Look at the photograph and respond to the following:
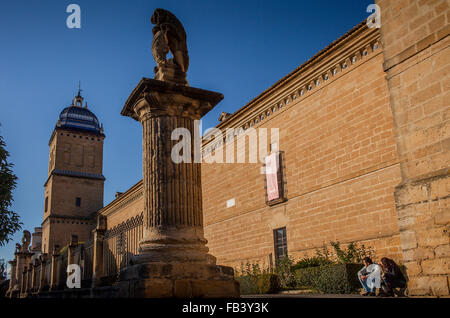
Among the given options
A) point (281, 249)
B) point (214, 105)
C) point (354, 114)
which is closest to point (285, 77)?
point (354, 114)

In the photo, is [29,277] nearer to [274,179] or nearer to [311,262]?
[274,179]

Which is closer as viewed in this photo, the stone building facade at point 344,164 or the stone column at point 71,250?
the stone building facade at point 344,164

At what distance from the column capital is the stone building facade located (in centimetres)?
292

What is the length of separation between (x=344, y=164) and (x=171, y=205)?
7.59 meters

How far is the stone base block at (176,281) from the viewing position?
17.0ft

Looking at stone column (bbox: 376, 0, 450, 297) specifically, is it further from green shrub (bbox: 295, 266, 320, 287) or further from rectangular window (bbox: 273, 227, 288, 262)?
rectangular window (bbox: 273, 227, 288, 262)

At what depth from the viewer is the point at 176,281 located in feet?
17.5

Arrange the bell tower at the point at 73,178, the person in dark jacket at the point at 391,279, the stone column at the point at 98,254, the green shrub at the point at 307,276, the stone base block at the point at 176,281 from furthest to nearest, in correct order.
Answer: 1. the bell tower at the point at 73,178
2. the green shrub at the point at 307,276
3. the stone column at the point at 98,254
4. the person in dark jacket at the point at 391,279
5. the stone base block at the point at 176,281

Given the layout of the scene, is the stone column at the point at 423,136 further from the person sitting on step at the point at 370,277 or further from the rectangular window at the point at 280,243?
the rectangular window at the point at 280,243

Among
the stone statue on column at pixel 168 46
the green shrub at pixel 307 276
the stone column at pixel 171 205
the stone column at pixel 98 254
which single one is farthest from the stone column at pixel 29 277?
the stone statue on column at pixel 168 46

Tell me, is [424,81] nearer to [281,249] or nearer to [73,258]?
[281,249]

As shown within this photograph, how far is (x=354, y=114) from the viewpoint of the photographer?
12.0 metres

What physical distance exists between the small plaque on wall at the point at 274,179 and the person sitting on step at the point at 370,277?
19.3ft

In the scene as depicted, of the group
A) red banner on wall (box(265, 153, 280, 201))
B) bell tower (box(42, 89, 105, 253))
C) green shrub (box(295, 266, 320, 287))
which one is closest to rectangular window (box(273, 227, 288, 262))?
red banner on wall (box(265, 153, 280, 201))
